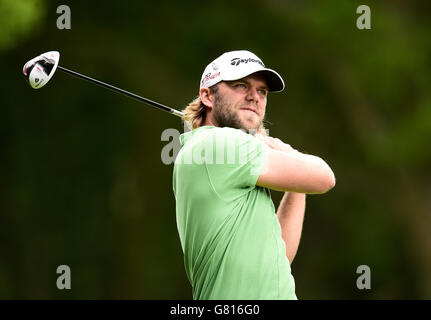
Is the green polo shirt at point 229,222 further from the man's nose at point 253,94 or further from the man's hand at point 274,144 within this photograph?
the man's nose at point 253,94

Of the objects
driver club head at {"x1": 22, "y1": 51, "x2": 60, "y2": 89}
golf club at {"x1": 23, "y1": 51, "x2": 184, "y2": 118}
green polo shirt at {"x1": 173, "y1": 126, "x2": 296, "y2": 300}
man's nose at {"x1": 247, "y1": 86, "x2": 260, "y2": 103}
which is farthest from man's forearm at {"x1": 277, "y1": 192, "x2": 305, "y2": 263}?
driver club head at {"x1": 22, "y1": 51, "x2": 60, "y2": 89}

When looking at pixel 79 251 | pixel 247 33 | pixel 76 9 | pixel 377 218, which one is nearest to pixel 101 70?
pixel 76 9

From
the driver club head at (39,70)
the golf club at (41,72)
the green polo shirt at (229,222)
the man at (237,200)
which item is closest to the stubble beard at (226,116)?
the man at (237,200)

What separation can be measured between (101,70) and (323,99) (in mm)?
3614

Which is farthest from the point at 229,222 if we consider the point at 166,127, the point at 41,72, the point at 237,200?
the point at 166,127

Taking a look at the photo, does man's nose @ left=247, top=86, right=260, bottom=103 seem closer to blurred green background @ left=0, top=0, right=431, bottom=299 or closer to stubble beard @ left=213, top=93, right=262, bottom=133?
stubble beard @ left=213, top=93, right=262, bottom=133

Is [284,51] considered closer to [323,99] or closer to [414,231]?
[323,99]

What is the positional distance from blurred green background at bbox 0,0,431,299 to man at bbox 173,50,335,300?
7672 mm

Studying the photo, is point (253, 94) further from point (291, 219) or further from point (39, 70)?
point (39, 70)

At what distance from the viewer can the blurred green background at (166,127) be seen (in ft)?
43.2

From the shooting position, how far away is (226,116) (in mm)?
4816

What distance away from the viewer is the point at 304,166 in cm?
453

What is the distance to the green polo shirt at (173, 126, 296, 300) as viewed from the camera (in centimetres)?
430

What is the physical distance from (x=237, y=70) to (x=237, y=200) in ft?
2.46
